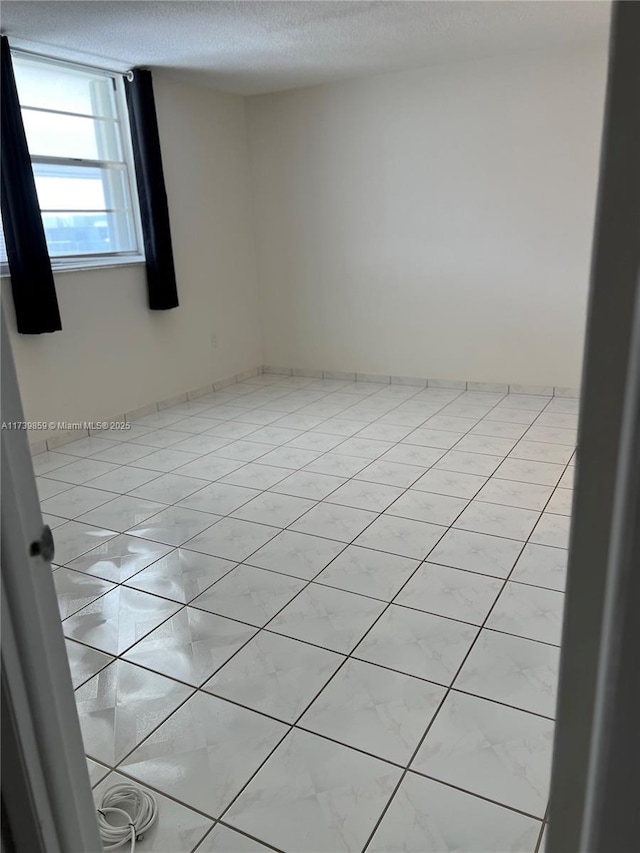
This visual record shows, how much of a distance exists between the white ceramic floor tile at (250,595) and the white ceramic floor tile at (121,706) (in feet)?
1.19

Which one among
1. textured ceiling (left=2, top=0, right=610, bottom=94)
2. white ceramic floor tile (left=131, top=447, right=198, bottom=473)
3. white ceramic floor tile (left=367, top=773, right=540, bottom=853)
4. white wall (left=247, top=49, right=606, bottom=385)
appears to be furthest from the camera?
white wall (left=247, top=49, right=606, bottom=385)

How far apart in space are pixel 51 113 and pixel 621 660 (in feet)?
14.5

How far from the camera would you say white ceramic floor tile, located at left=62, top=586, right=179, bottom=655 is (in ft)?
6.72

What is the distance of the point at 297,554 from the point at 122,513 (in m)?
0.98

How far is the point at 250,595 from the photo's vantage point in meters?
2.26

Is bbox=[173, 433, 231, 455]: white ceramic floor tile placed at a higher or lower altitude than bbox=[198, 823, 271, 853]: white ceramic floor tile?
lower

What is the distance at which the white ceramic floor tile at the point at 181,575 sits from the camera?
2.32 meters

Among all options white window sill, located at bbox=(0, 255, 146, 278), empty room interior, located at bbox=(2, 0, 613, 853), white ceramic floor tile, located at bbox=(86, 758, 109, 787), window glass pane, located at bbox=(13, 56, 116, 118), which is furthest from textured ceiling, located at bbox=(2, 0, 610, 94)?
white ceramic floor tile, located at bbox=(86, 758, 109, 787)

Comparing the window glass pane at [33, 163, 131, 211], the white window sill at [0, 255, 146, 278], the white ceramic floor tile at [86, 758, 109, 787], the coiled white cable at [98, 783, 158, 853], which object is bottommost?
the white ceramic floor tile at [86, 758, 109, 787]

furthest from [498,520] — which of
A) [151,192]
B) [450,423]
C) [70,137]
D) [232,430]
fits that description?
[70,137]

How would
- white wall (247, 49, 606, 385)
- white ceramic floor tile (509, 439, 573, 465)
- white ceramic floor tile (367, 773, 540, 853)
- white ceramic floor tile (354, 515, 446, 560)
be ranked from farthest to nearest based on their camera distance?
white wall (247, 49, 606, 385), white ceramic floor tile (509, 439, 573, 465), white ceramic floor tile (354, 515, 446, 560), white ceramic floor tile (367, 773, 540, 853)

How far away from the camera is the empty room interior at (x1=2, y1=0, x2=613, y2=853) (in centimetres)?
158

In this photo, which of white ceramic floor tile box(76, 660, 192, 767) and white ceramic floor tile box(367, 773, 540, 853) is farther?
white ceramic floor tile box(76, 660, 192, 767)

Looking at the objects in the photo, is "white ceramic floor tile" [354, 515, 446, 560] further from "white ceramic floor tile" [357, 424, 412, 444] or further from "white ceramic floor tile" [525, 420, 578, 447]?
"white ceramic floor tile" [525, 420, 578, 447]
